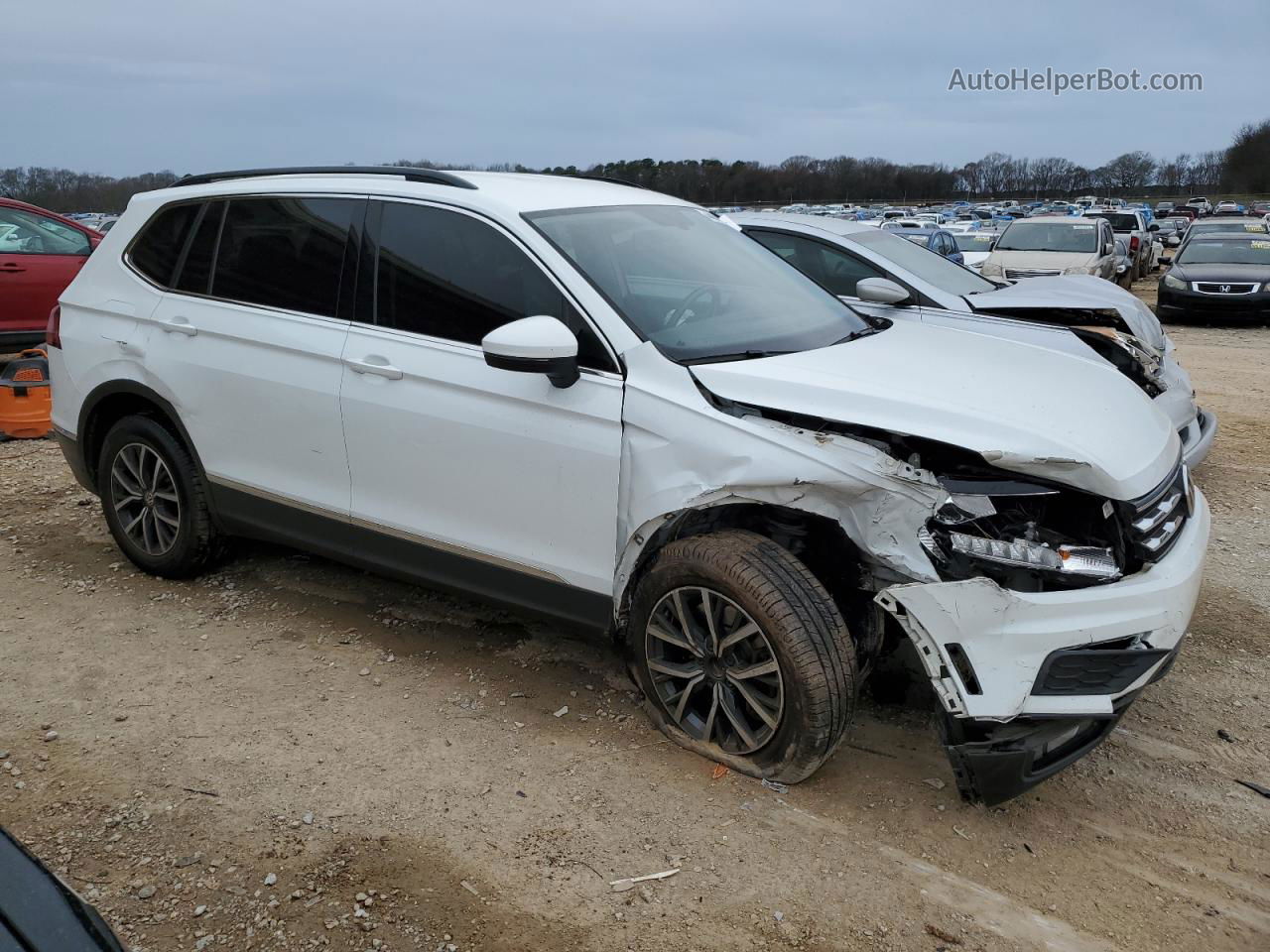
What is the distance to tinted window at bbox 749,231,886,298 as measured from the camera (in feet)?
22.7

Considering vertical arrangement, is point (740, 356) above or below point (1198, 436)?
above

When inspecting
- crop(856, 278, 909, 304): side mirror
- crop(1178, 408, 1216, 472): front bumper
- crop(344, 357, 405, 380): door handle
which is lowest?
crop(1178, 408, 1216, 472): front bumper

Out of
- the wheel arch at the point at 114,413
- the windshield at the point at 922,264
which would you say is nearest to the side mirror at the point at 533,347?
the wheel arch at the point at 114,413

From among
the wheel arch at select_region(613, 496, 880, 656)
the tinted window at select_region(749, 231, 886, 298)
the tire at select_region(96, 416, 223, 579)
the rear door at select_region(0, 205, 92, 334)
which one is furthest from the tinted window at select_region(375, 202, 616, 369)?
the rear door at select_region(0, 205, 92, 334)

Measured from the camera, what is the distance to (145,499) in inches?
188

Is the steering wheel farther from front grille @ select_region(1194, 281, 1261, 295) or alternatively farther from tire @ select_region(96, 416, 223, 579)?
front grille @ select_region(1194, 281, 1261, 295)

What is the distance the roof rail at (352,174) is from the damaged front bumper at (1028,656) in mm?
2265

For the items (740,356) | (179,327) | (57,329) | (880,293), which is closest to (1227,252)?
(880,293)

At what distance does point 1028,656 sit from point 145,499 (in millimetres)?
3944

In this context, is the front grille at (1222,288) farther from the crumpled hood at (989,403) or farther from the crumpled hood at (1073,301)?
the crumpled hood at (989,403)

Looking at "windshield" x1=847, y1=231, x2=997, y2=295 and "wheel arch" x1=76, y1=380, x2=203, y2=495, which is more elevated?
"windshield" x1=847, y1=231, x2=997, y2=295

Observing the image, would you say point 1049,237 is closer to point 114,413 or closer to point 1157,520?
point 1157,520

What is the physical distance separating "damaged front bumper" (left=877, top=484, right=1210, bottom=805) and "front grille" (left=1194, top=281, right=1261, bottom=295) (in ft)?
45.2

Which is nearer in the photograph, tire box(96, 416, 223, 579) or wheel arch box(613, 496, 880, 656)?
wheel arch box(613, 496, 880, 656)
